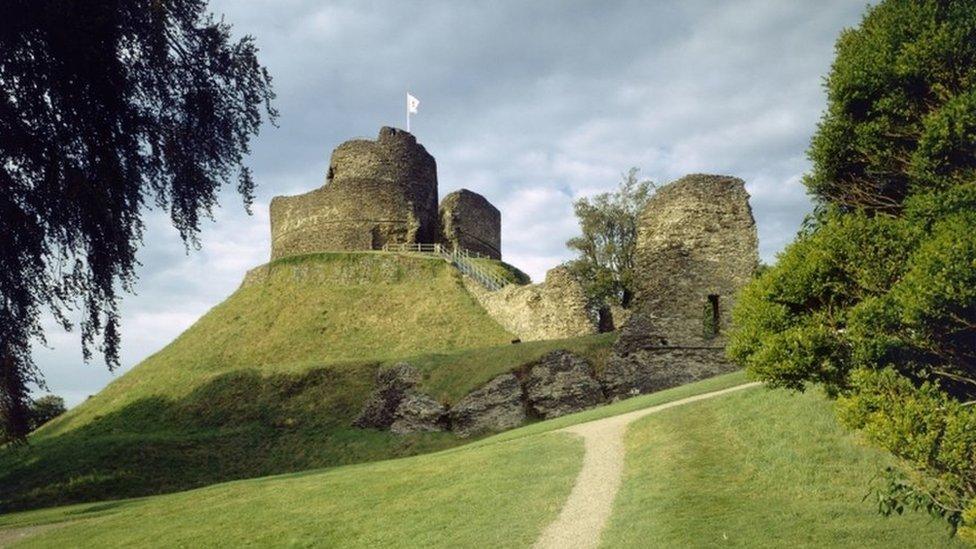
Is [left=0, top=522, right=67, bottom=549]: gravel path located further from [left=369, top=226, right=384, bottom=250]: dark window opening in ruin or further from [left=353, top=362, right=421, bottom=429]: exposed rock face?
[left=369, top=226, right=384, bottom=250]: dark window opening in ruin

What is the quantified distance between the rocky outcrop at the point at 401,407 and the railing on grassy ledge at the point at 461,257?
14.4m

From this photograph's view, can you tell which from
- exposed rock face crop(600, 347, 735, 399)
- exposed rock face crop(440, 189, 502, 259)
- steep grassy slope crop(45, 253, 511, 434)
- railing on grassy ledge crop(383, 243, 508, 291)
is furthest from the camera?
exposed rock face crop(440, 189, 502, 259)

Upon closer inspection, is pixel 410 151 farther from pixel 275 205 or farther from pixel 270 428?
pixel 270 428

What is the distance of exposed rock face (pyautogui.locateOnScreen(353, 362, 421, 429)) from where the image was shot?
2752cm

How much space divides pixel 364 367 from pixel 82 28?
23955 millimetres

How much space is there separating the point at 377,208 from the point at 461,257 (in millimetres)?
7607

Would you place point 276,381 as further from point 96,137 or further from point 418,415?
point 96,137

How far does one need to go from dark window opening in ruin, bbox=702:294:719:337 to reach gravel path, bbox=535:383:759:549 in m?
8.36

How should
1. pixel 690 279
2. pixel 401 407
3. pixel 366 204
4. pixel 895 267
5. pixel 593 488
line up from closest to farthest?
pixel 895 267 < pixel 593 488 < pixel 690 279 < pixel 401 407 < pixel 366 204

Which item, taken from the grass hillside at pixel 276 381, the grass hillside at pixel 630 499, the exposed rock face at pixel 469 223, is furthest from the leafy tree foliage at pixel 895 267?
the exposed rock face at pixel 469 223

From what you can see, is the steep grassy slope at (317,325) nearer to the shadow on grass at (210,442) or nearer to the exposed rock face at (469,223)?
the shadow on grass at (210,442)

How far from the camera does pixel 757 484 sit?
1173 cm

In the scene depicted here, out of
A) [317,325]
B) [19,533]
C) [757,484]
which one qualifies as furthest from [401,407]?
[757,484]

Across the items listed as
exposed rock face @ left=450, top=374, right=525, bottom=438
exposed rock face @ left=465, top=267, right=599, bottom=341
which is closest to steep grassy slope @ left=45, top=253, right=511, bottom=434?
exposed rock face @ left=465, top=267, right=599, bottom=341
